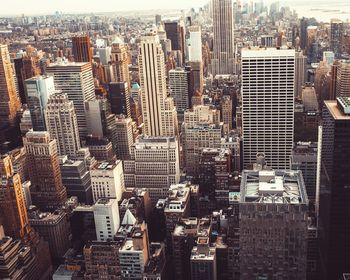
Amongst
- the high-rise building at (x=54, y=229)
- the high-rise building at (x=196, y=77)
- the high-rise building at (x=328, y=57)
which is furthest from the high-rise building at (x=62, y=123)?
the high-rise building at (x=328, y=57)

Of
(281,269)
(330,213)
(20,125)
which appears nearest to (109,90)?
(20,125)

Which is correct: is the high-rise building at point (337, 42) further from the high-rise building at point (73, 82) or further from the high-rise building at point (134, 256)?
the high-rise building at point (134, 256)

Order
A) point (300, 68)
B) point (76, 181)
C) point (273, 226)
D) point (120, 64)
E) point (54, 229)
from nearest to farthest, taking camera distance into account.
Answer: point (273, 226)
point (54, 229)
point (76, 181)
point (120, 64)
point (300, 68)

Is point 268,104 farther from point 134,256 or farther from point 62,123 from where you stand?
point 134,256

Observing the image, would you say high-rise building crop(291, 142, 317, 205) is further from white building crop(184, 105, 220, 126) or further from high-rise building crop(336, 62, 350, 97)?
high-rise building crop(336, 62, 350, 97)

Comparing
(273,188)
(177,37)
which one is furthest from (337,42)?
(273,188)

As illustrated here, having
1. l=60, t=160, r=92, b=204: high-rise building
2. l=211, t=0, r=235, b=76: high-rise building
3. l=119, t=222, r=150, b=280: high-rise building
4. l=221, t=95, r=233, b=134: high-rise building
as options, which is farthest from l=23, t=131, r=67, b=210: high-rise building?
l=211, t=0, r=235, b=76: high-rise building
